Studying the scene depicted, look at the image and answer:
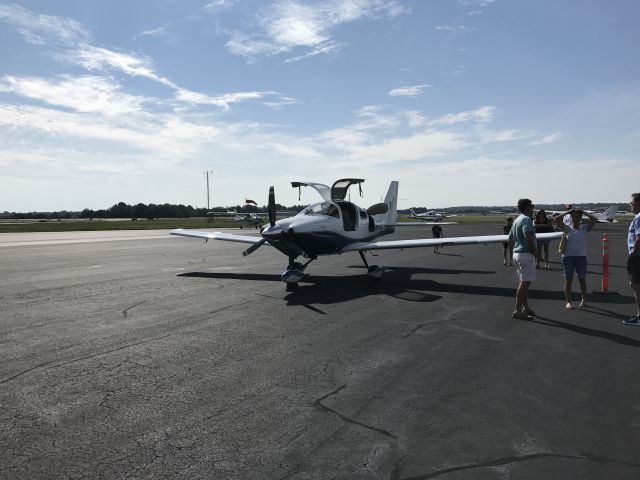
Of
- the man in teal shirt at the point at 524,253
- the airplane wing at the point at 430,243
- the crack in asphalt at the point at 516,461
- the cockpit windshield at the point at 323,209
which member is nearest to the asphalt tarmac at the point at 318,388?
the crack in asphalt at the point at 516,461

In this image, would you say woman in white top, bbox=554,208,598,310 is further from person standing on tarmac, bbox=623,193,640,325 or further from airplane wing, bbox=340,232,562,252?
airplane wing, bbox=340,232,562,252

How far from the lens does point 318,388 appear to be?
4.79 metres

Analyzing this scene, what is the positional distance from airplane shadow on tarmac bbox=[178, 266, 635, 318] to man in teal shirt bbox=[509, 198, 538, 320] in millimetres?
1868

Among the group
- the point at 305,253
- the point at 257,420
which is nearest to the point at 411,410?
the point at 257,420

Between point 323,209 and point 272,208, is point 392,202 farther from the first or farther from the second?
point 272,208

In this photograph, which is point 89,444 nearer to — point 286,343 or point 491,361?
point 286,343

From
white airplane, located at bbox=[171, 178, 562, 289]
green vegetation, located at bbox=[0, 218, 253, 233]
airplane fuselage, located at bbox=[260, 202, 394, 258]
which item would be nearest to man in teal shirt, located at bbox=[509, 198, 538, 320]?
white airplane, located at bbox=[171, 178, 562, 289]

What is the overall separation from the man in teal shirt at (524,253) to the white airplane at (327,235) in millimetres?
3854

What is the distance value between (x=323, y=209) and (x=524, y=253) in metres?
6.39

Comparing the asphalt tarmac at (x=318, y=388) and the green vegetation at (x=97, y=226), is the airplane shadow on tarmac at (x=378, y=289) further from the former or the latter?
the green vegetation at (x=97, y=226)

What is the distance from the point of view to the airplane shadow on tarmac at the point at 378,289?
10062 mm

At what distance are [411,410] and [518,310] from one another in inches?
191

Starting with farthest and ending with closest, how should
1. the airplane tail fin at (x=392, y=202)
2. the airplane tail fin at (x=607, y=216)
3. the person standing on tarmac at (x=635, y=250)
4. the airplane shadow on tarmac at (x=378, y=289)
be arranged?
1. the airplane tail fin at (x=392, y=202)
2. the airplane shadow on tarmac at (x=378, y=289)
3. the airplane tail fin at (x=607, y=216)
4. the person standing on tarmac at (x=635, y=250)

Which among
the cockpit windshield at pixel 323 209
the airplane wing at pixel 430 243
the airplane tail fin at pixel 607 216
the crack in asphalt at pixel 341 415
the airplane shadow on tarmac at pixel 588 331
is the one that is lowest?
the airplane shadow on tarmac at pixel 588 331
